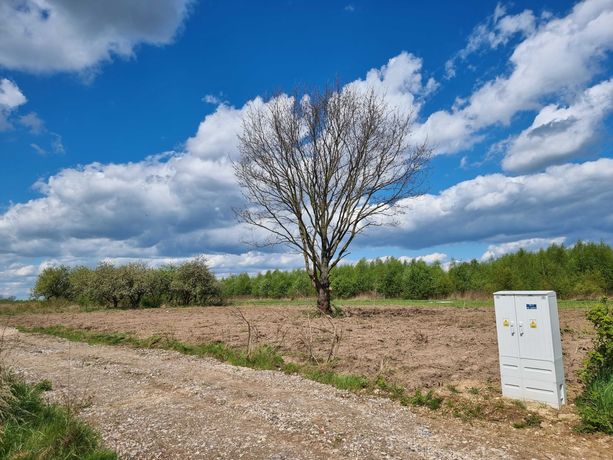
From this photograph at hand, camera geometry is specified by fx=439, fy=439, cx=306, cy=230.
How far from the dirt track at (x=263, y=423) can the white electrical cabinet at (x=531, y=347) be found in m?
1.21

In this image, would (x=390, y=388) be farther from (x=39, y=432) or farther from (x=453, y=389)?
(x=39, y=432)

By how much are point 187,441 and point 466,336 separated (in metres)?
9.66

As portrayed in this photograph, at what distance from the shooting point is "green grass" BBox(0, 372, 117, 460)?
5.07 m

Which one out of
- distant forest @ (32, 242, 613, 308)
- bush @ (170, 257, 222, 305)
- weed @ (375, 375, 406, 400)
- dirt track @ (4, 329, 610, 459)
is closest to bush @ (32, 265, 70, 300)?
distant forest @ (32, 242, 613, 308)

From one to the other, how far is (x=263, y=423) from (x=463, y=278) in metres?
47.8

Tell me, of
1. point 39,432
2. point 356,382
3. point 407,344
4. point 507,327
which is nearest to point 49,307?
point 407,344

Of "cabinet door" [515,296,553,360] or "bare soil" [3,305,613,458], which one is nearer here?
"bare soil" [3,305,613,458]

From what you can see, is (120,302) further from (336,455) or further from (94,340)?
(336,455)

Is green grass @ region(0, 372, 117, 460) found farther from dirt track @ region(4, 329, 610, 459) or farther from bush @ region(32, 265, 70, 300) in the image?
bush @ region(32, 265, 70, 300)

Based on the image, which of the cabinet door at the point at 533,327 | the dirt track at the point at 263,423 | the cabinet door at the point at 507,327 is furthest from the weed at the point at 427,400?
the cabinet door at the point at 533,327

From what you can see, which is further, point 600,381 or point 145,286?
point 145,286

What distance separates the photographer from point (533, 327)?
730cm

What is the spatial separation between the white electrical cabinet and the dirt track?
121cm

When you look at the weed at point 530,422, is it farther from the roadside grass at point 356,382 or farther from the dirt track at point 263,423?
the dirt track at point 263,423
